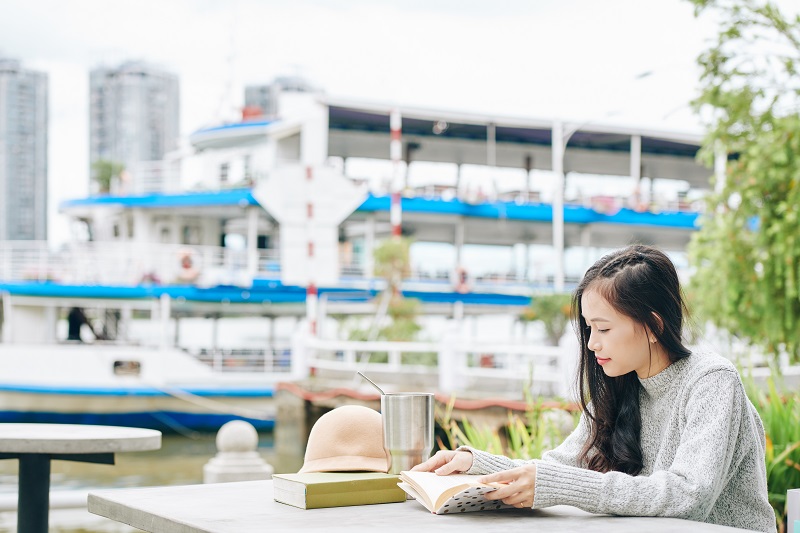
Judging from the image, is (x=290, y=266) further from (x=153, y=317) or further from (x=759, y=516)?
(x=759, y=516)

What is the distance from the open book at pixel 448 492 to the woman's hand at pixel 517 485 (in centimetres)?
1

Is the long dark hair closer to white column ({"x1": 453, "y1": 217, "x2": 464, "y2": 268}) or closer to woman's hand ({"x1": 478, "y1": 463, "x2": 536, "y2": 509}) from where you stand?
woman's hand ({"x1": 478, "y1": 463, "x2": 536, "y2": 509})

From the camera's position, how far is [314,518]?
1.62 m

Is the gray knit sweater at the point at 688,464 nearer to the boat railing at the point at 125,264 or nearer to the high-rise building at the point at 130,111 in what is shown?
the boat railing at the point at 125,264

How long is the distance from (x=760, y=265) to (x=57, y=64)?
46534mm

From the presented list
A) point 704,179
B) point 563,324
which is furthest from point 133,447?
point 704,179

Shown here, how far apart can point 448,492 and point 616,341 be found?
1.54 ft

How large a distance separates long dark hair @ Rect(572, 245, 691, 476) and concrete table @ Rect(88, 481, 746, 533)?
9.7 inches

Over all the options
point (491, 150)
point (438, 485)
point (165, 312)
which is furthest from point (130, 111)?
point (438, 485)

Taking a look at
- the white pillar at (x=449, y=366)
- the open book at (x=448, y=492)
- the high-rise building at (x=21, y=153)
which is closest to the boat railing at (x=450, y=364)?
the white pillar at (x=449, y=366)

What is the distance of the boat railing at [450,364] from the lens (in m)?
9.11

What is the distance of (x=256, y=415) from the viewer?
50.2ft

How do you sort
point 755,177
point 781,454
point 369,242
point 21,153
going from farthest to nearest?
point 21,153 → point 369,242 → point 755,177 → point 781,454

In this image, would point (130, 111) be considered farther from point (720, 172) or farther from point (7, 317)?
point (720, 172)
